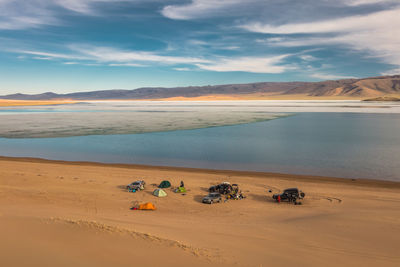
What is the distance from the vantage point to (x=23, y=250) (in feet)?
30.1

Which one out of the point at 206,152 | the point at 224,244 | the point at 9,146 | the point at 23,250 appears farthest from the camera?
the point at 9,146

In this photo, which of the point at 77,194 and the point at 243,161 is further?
the point at 243,161

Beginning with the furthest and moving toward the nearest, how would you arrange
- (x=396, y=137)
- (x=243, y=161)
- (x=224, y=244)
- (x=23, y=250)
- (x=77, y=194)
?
(x=396, y=137), (x=243, y=161), (x=77, y=194), (x=224, y=244), (x=23, y=250)

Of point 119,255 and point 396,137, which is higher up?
point 396,137

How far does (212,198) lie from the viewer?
18469 millimetres

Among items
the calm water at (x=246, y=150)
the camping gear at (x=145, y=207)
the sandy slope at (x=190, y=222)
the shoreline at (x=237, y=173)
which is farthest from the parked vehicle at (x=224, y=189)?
the calm water at (x=246, y=150)

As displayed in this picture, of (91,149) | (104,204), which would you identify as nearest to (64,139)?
(91,149)

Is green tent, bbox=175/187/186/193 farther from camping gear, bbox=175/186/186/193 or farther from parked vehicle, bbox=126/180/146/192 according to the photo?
parked vehicle, bbox=126/180/146/192

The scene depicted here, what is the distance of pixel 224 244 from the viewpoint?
35.7ft

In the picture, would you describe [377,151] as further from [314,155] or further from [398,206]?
[398,206]

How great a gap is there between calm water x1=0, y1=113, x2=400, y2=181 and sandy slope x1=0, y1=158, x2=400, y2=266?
372 cm

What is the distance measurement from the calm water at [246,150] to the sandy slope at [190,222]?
3.72 meters

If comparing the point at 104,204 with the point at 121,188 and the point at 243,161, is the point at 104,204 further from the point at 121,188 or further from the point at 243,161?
the point at 243,161

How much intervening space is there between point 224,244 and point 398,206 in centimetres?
1201
